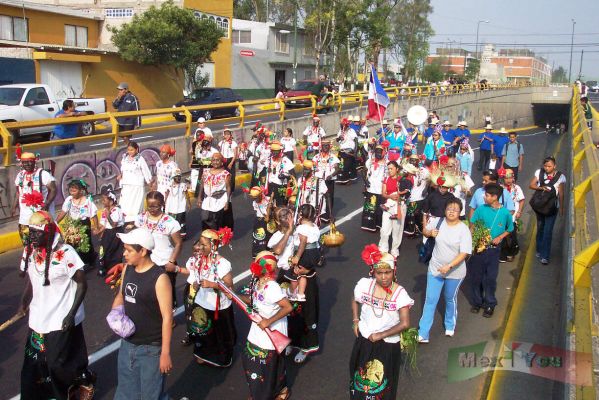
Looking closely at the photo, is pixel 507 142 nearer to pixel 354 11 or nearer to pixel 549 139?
pixel 549 139

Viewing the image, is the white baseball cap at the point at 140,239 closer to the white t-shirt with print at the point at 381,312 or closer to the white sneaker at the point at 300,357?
the white t-shirt with print at the point at 381,312

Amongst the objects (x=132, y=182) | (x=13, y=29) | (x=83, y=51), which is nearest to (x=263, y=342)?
(x=132, y=182)

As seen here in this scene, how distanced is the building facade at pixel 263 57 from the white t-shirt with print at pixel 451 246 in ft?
127

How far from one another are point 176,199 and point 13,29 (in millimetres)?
24479

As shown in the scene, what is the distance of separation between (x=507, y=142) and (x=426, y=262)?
278 inches

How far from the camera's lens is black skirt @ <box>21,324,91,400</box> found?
4672 mm

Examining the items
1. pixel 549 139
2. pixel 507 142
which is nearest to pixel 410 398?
pixel 507 142

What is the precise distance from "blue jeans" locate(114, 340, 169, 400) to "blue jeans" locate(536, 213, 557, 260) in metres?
7.09

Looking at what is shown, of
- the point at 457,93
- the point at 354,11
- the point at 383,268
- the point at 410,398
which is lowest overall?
the point at 410,398

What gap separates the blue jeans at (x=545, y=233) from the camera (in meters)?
9.33

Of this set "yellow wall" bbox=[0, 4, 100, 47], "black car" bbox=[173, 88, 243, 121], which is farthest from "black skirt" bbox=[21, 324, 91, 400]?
"yellow wall" bbox=[0, 4, 100, 47]

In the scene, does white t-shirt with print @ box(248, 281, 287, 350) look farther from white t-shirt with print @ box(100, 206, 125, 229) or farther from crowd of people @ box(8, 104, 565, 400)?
white t-shirt with print @ box(100, 206, 125, 229)

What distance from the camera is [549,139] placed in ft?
121

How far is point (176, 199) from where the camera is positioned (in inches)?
376
